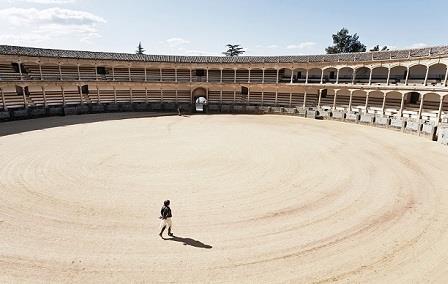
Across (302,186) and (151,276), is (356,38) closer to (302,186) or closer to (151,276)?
(302,186)

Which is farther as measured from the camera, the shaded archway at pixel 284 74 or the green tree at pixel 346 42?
the green tree at pixel 346 42

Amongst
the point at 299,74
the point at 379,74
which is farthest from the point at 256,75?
the point at 379,74

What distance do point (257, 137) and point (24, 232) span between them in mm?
19022

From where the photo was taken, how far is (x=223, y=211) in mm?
12180

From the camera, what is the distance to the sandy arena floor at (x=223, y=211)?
8.73m

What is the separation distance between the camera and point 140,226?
432 inches

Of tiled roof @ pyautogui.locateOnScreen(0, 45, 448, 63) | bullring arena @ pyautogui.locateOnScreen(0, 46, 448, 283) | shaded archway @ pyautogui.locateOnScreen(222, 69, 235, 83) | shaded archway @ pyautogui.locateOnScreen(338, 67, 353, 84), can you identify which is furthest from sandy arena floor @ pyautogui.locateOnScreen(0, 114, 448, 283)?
shaded archway @ pyautogui.locateOnScreen(222, 69, 235, 83)

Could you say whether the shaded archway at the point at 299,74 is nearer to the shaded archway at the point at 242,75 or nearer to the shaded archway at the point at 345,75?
the shaded archway at the point at 345,75

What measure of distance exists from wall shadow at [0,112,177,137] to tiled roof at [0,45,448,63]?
7975 mm

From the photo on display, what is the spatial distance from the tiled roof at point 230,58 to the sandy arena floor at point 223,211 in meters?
14.6

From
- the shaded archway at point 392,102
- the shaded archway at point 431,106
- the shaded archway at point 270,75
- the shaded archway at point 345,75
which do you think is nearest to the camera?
the shaded archway at point 431,106

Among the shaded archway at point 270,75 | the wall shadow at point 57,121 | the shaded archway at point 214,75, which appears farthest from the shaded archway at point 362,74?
the wall shadow at point 57,121

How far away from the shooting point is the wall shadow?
27658 mm

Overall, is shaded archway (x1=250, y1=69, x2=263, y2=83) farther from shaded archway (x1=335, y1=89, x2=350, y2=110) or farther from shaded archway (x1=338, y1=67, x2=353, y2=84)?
shaded archway (x1=335, y1=89, x2=350, y2=110)
